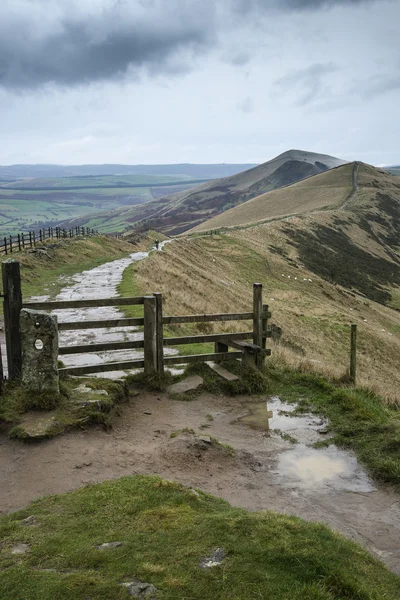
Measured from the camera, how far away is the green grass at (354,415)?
802 cm

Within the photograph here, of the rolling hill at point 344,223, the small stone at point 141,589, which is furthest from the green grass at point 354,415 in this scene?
the rolling hill at point 344,223

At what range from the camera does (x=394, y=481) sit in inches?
293

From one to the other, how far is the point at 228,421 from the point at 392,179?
159m

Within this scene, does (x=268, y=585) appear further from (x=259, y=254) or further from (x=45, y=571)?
(x=259, y=254)

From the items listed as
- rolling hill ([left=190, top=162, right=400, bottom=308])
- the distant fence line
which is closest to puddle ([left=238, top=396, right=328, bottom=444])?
the distant fence line

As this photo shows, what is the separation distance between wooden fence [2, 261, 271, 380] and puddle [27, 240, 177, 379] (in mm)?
1072

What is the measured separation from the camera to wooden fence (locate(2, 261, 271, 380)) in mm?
9245

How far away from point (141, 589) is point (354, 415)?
665 centimetres

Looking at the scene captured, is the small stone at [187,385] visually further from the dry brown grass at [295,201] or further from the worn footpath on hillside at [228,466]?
the dry brown grass at [295,201]

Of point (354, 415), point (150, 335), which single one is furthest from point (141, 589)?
point (150, 335)

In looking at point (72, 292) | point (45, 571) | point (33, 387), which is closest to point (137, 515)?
point (45, 571)

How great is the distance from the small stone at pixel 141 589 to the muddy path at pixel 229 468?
250cm

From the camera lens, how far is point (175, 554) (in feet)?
15.7

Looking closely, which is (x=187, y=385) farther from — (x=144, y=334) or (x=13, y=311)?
(x=13, y=311)
